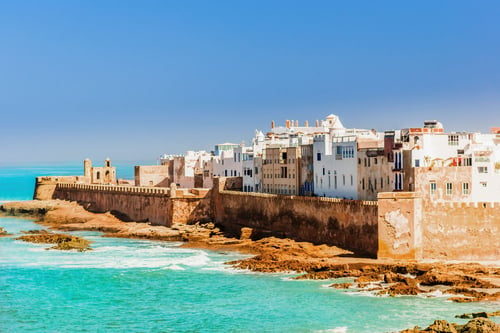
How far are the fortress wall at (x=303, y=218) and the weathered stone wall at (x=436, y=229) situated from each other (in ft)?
3.60

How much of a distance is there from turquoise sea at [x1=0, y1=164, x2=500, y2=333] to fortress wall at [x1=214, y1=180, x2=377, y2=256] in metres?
5.41

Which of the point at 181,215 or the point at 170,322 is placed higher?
the point at 181,215

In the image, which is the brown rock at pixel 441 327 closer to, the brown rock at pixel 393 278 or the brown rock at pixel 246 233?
the brown rock at pixel 393 278

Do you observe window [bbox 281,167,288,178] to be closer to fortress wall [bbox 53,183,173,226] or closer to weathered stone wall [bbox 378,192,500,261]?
fortress wall [bbox 53,183,173,226]

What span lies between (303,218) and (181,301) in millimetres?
16807

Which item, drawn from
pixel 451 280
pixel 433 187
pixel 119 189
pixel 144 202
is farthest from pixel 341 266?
pixel 119 189

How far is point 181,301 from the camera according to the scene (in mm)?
40000

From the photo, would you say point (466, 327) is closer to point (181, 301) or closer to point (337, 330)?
point (337, 330)

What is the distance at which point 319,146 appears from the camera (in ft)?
192

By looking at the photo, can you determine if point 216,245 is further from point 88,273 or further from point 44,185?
point 44,185

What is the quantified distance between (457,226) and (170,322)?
61.1 feet

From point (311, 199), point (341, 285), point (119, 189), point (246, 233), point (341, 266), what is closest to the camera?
point (341, 285)

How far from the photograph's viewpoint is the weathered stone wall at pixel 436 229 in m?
46.1

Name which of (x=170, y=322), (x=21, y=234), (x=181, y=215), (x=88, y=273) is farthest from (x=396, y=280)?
(x=21, y=234)
